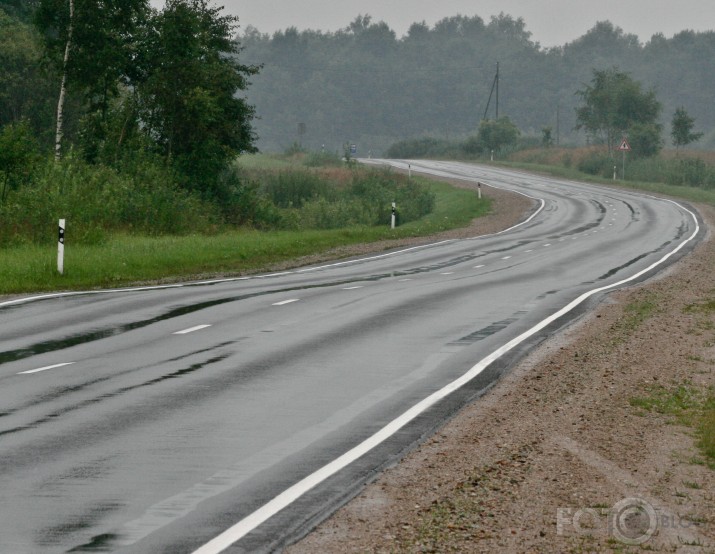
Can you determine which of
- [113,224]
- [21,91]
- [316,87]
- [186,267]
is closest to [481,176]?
[21,91]

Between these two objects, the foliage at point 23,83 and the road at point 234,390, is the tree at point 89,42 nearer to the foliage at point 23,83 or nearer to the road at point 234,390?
the foliage at point 23,83

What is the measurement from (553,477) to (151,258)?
1993 cm

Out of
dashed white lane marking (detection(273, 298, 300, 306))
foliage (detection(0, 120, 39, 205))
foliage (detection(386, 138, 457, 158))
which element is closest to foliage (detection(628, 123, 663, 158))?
foliage (detection(386, 138, 457, 158))

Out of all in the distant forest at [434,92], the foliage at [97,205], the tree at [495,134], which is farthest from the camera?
the distant forest at [434,92]

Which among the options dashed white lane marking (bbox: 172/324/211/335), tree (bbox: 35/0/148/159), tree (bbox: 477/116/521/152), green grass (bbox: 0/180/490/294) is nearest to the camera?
dashed white lane marking (bbox: 172/324/211/335)

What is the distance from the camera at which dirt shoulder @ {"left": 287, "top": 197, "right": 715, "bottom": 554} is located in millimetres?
7180

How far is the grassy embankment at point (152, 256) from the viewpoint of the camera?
24016 mm

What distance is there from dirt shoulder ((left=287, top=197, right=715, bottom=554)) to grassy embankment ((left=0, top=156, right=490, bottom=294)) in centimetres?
1220

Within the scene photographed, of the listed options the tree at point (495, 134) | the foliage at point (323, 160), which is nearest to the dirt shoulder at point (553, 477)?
the foliage at point (323, 160)

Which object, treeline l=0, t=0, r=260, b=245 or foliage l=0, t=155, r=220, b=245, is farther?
treeline l=0, t=0, r=260, b=245

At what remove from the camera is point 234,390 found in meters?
12.3

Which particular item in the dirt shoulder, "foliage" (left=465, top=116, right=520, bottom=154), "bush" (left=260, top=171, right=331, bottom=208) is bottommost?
the dirt shoulder

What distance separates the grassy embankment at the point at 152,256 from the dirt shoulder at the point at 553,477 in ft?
40.0

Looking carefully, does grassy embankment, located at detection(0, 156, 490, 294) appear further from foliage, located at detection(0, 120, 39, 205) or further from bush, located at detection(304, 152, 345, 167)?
bush, located at detection(304, 152, 345, 167)
